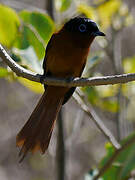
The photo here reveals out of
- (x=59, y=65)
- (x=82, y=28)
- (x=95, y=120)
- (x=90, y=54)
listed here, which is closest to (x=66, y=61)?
(x=59, y=65)

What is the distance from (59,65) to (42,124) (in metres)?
0.41

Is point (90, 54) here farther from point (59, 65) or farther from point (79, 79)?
point (79, 79)

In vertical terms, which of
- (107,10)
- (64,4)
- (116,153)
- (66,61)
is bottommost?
(116,153)

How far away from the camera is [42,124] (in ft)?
11.5

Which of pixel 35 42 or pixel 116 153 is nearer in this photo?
pixel 116 153

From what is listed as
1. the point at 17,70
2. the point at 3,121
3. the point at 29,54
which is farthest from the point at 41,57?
the point at 3,121

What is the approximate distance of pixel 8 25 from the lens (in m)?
3.46

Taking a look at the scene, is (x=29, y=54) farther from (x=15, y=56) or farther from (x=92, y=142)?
(x=92, y=142)

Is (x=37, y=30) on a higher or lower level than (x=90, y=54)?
higher

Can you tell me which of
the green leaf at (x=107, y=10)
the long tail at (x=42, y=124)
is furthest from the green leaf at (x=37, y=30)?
the green leaf at (x=107, y=10)

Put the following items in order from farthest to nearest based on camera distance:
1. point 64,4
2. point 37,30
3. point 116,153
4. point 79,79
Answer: point 64,4
point 37,30
point 116,153
point 79,79

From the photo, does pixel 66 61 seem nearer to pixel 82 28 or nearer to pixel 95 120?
pixel 82 28

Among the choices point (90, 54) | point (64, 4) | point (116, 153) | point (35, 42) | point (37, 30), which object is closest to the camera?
point (116, 153)

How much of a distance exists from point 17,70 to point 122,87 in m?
1.55
